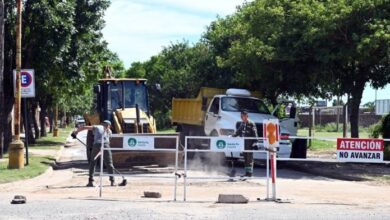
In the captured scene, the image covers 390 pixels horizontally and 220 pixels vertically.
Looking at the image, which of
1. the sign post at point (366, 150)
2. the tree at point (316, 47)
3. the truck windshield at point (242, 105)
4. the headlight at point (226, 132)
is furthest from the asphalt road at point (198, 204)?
the truck windshield at point (242, 105)

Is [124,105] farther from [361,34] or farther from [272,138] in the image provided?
[272,138]

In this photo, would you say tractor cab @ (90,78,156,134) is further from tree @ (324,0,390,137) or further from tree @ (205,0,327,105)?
tree @ (324,0,390,137)

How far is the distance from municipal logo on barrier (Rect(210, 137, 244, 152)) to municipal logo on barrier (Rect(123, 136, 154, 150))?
4.58 ft

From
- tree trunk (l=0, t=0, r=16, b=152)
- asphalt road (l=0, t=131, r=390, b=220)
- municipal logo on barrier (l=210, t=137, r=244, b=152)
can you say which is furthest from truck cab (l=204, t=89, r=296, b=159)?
tree trunk (l=0, t=0, r=16, b=152)

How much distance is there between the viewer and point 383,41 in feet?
67.1

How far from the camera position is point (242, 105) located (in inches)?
947

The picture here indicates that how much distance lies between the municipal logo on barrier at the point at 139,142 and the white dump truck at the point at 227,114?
7655 millimetres

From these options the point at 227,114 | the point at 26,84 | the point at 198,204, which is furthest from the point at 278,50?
the point at 198,204

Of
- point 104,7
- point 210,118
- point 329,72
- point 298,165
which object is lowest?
point 298,165

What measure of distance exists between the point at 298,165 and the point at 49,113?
143 feet

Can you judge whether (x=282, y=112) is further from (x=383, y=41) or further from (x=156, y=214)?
(x=156, y=214)

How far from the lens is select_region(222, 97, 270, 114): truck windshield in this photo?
23641 mm

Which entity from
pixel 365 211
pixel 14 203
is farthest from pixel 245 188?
pixel 14 203

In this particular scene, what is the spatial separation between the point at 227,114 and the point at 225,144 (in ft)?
29.8
